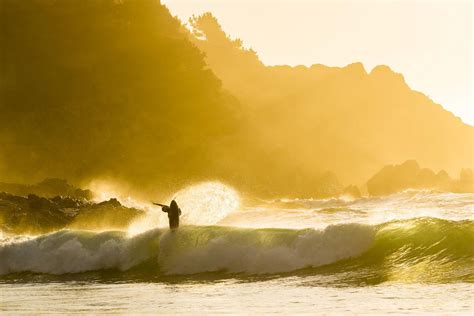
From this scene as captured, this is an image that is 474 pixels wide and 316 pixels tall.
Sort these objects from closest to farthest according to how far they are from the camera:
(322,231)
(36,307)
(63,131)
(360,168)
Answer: (36,307) < (322,231) < (63,131) < (360,168)

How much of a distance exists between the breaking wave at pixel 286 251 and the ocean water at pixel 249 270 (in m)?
0.03

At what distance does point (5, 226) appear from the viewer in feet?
128

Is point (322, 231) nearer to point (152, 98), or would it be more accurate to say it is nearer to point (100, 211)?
point (100, 211)

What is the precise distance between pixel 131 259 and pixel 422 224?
364 inches

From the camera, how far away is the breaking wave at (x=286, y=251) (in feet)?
66.0

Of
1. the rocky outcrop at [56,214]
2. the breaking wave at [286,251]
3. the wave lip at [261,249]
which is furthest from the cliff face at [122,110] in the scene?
the wave lip at [261,249]

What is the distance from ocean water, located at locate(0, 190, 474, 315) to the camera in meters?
16.0

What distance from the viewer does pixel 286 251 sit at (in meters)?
21.9

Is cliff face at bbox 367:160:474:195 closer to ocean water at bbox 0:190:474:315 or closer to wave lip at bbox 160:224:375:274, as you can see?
ocean water at bbox 0:190:474:315

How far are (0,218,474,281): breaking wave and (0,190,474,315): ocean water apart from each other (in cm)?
3

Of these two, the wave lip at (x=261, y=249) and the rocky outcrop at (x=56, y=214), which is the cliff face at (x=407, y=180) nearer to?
the rocky outcrop at (x=56, y=214)

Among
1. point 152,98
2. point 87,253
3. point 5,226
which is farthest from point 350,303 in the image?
point 152,98

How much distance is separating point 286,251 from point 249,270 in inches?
46.2

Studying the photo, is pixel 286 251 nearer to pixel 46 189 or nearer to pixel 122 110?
pixel 46 189
